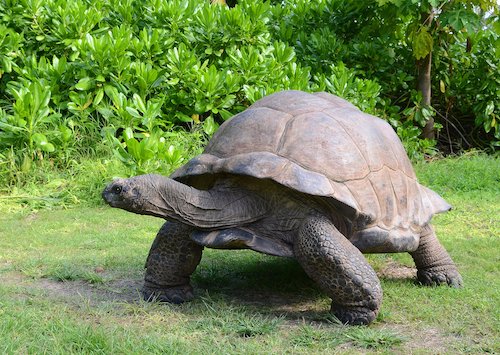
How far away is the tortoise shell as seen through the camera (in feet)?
10.2

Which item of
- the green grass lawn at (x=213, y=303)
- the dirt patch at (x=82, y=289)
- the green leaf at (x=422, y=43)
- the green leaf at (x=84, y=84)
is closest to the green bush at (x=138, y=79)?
the green leaf at (x=84, y=84)

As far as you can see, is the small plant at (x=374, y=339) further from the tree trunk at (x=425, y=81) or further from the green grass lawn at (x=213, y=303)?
the tree trunk at (x=425, y=81)

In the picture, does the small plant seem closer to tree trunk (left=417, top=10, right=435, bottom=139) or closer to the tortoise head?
the tortoise head

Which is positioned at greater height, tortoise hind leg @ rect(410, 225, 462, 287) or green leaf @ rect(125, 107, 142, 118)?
green leaf @ rect(125, 107, 142, 118)

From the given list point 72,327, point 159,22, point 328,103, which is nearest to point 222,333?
point 72,327

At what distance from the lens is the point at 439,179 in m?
6.96

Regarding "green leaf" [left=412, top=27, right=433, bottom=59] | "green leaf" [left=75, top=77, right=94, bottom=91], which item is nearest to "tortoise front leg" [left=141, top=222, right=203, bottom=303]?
"green leaf" [left=75, top=77, right=94, bottom=91]

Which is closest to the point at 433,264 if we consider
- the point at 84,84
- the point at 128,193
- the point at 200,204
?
the point at 200,204

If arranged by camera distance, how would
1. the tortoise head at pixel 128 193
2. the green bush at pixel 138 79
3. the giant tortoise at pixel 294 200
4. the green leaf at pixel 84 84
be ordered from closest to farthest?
the tortoise head at pixel 128 193 < the giant tortoise at pixel 294 200 < the green bush at pixel 138 79 < the green leaf at pixel 84 84

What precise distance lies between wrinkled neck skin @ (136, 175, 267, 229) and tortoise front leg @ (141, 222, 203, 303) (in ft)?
0.84

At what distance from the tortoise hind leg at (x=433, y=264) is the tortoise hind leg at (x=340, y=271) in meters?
Result: 0.83

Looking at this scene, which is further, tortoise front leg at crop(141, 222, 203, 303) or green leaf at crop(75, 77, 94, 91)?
green leaf at crop(75, 77, 94, 91)

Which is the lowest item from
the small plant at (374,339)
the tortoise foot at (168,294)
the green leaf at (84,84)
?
the tortoise foot at (168,294)

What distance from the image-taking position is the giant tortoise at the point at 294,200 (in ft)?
10.1
